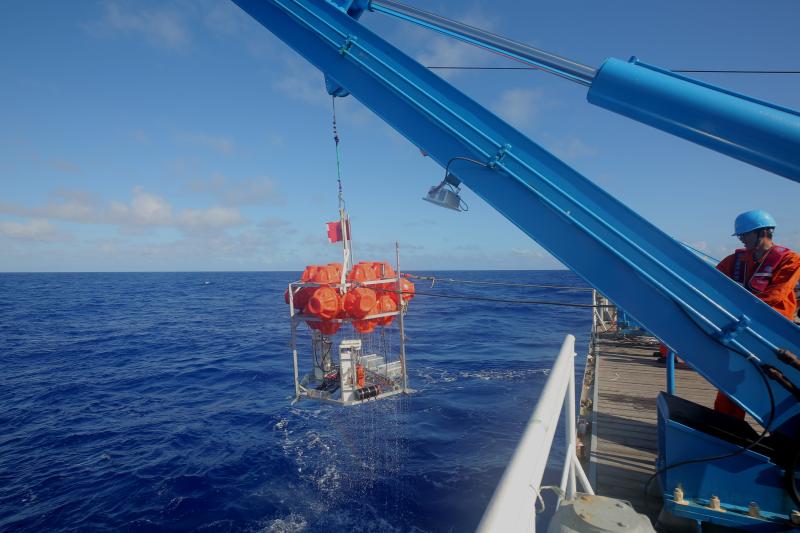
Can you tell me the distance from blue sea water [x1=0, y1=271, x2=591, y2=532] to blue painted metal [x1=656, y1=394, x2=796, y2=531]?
222 inches

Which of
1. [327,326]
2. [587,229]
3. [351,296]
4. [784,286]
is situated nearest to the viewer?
[587,229]

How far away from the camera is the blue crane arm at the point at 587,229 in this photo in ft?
9.23

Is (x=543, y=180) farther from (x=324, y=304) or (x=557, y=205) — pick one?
(x=324, y=304)

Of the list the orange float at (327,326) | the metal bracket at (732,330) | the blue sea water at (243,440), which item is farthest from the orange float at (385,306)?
the metal bracket at (732,330)

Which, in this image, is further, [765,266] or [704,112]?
[765,266]

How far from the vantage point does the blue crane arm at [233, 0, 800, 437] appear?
9.23 feet

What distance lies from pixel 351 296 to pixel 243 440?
19.7ft

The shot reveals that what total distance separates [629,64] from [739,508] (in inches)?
133

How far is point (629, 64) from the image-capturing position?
7.87ft

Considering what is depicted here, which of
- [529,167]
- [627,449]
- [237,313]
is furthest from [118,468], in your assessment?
[237,313]

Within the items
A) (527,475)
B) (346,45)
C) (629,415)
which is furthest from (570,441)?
(629,415)

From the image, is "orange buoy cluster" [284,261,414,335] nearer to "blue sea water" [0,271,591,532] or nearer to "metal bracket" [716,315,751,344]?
"blue sea water" [0,271,591,532]

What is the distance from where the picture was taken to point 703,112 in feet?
6.96

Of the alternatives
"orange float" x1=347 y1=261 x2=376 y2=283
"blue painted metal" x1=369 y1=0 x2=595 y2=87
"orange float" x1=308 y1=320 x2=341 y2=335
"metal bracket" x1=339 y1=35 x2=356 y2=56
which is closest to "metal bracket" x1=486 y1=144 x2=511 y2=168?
"blue painted metal" x1=369 y1=0 x2=595 y2=87
